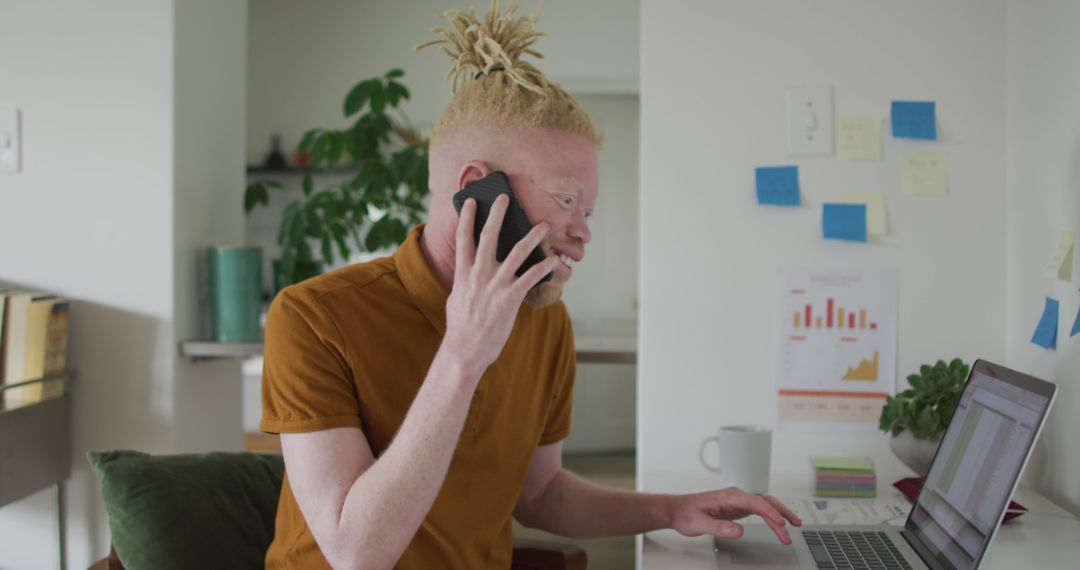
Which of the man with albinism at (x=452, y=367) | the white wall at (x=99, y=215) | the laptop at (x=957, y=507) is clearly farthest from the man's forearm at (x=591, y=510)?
the white wall at (x=99, y=215)

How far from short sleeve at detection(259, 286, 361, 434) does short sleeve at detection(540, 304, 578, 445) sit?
413 millimetres

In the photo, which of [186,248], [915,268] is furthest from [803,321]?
[186,248]

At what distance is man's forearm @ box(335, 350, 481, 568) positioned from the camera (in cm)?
103

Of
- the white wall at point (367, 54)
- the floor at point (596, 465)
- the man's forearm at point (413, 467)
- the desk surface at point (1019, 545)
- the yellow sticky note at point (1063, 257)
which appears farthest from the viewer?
the white wall at point (367, 54)

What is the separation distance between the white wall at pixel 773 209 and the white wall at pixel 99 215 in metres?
1.20

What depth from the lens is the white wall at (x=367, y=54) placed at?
203 inches

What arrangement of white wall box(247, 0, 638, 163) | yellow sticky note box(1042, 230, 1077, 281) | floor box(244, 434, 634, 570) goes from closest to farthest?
yellow sticky note box(1042, 230, 1077, 281), floor box(244, 434, 634, 570), white wall box(247, 0, 638, 163)

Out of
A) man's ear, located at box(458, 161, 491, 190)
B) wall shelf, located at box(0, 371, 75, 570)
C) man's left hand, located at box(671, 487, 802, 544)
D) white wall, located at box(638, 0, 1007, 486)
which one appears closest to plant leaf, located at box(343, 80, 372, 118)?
wall shelf, located at box(0, 371, 75, 570)

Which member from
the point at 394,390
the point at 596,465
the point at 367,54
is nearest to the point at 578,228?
the point at 394,390

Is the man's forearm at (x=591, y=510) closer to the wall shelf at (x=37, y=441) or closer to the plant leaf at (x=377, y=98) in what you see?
the wall shelf at (x=37, y=441)

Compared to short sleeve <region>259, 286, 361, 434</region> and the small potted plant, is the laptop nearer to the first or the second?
the small potted plant

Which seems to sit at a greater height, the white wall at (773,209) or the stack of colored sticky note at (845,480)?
the white wall at (773,209)

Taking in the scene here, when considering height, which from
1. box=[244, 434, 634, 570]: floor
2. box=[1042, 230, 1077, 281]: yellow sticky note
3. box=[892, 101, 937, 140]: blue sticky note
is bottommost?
box=[244, 434, 634, 570]: floor

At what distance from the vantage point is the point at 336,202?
3039 mm
